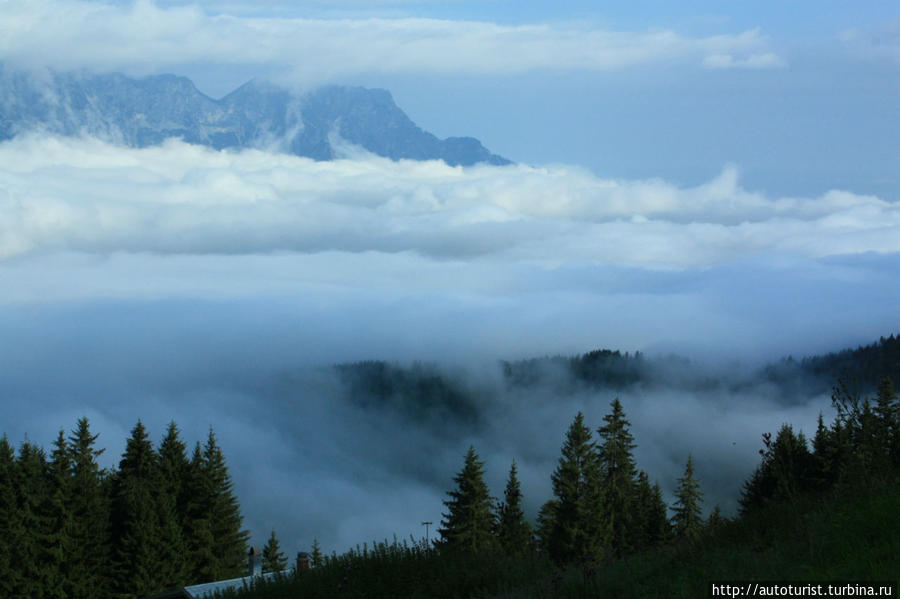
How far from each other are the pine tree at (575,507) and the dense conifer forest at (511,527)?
4.7 inches

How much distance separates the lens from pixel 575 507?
46969mm

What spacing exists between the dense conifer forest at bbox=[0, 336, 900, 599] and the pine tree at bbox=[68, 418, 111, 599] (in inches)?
2.8

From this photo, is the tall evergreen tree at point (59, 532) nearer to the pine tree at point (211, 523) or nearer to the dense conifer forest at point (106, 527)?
the dense conifer forest at point (106, 527)

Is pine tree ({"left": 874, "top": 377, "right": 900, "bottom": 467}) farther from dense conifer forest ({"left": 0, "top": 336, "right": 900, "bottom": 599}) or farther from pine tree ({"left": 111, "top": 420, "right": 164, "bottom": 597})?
pine tree ({"left": 111, "top": 420, "right": 164, "bottom": 597})

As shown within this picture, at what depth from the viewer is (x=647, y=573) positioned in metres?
9.29

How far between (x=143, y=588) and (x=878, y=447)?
3067 centimetres

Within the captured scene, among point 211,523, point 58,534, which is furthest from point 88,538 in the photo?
point 211,523

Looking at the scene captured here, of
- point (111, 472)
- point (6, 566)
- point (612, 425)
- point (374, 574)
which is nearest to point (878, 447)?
point (374, 574)

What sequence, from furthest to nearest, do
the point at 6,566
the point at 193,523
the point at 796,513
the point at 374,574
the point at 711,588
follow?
the point at 193,523, the point at 6,566, the point at 374,574, the point at 796,513, the point at 711,588

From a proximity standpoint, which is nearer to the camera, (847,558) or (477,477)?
(847,558)

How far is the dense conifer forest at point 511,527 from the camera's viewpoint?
30.3ft

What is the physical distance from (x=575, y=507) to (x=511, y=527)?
21.6 meters

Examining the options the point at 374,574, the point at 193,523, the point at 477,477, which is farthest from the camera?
the point at 477,477

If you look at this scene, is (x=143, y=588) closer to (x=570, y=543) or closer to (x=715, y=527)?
(x=570, y=543)
